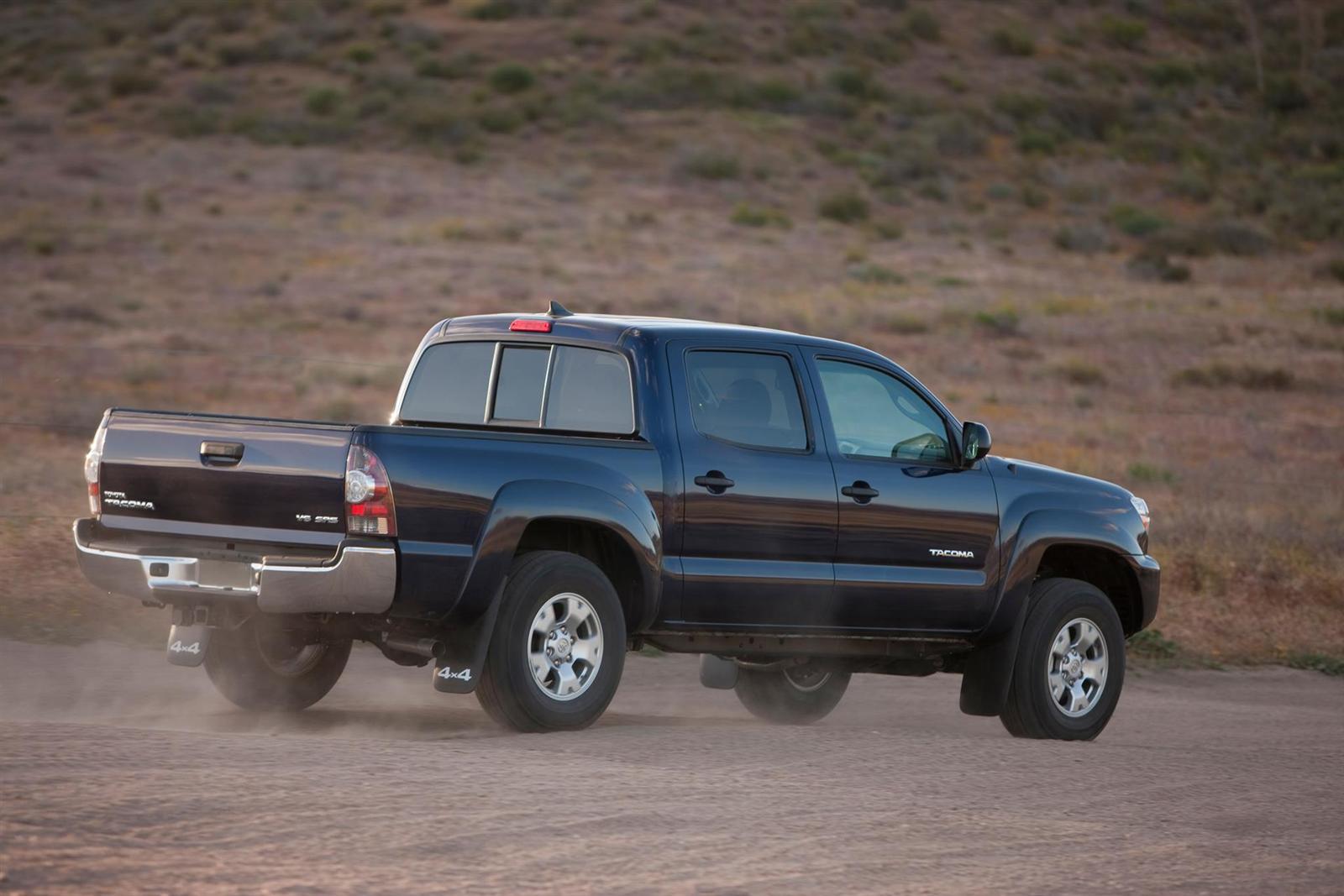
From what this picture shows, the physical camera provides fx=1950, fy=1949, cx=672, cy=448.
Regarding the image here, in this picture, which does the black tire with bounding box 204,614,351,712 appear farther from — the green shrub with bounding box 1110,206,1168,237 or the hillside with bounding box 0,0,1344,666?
the green shrub with bounding box 1110,206,1168,237

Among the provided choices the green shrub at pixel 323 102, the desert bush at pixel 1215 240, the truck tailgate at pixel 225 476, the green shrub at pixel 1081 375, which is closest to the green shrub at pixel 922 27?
the desert bush at pixel 1215 240

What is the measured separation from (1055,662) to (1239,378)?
70.8 ft

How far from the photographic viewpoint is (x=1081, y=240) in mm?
46938

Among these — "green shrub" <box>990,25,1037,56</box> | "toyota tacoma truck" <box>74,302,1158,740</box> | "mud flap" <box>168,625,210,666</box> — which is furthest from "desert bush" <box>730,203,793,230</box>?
"mud flap" <box>168,625,210,666</box>

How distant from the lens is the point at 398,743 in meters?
8.12

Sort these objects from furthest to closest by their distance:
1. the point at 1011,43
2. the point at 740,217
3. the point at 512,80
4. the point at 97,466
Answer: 1. the point at 1011,43
2. the point at 512,80
3. the point at 740,217
4. the point at 97,466

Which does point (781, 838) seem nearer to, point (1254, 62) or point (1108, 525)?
point (1108, 525)

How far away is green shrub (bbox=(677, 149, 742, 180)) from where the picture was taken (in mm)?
49688

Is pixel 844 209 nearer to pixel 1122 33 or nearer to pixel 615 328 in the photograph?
pixel 1122 33

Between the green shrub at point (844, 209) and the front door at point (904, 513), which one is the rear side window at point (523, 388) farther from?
the green shrub at point (844, 209)

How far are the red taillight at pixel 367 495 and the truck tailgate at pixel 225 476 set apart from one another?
4 centimetres

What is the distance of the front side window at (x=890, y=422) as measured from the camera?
→ 9656mm

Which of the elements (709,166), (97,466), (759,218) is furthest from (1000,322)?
(97,466)

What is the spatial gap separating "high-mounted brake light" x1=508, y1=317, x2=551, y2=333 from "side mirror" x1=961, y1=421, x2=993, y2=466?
2.13 metres
